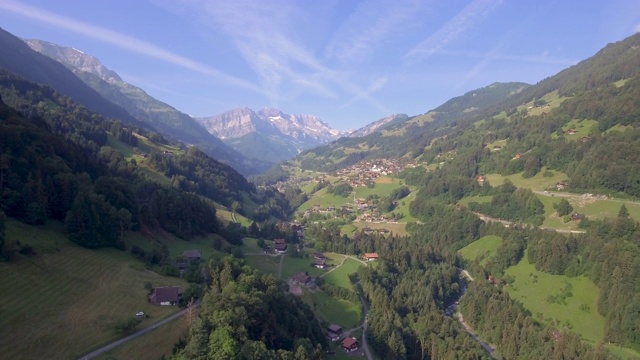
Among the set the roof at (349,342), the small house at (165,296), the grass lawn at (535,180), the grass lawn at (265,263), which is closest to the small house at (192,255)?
the grass lawn at (265,263)

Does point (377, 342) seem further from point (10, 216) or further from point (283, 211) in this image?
point (283, 211)

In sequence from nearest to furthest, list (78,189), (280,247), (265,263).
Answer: (78,189) → (265,263) → (280,247)

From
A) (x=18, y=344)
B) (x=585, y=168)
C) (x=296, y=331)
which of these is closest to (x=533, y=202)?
(x=585, y=168)

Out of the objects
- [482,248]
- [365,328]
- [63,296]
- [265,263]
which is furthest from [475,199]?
[63,296]

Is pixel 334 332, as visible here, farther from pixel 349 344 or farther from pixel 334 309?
pixel 334 309

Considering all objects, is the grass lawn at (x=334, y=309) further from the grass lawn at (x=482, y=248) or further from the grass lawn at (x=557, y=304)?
the grass lawn at (x=482, y=248)

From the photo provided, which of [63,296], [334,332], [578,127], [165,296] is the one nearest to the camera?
[63,296]

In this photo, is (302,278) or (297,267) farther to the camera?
(297,267)

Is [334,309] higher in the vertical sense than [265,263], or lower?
lower
